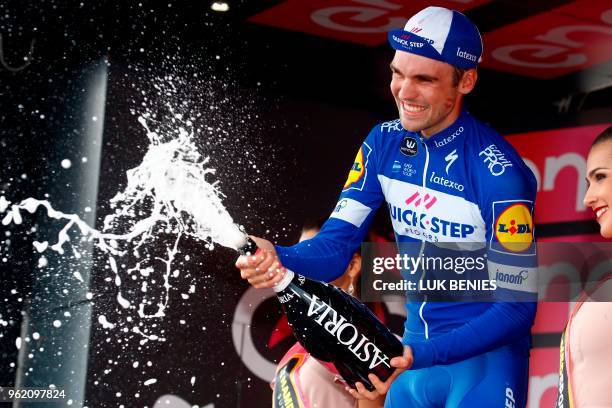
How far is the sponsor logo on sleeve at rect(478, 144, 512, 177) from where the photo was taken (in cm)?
246

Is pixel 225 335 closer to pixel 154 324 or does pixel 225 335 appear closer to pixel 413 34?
pixel 154 324

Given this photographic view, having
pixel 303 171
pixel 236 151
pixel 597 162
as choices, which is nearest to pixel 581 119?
pixel 303 171

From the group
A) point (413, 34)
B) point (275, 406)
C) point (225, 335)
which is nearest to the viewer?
point (413, 34)

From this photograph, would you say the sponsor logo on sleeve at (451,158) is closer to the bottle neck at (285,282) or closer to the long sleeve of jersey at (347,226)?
the long sleeve of jersey at (347,226)

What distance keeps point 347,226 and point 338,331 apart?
1.57ft

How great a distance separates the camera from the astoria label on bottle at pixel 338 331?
225cm

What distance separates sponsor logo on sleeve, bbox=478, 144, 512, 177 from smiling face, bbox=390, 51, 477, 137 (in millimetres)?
152

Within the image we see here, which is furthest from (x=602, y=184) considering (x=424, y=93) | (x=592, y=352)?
(x=424, y=93)

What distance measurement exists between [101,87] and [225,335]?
1.42 metres

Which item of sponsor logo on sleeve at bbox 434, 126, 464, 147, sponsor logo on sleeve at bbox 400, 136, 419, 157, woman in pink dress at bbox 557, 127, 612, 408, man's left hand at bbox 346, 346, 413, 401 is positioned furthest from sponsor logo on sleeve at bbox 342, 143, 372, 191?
woman in pink dress at bbox 557, 127, 612, 408

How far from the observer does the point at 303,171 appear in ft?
16.8

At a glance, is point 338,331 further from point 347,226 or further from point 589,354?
point 589,354

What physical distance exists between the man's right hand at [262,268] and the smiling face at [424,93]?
1.99ft

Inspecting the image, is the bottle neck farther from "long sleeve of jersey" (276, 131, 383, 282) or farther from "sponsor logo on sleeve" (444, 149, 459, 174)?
"sponsor logo on sleeve" (444, 149, 459, 174)
